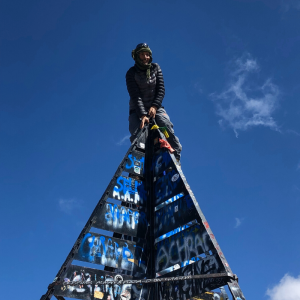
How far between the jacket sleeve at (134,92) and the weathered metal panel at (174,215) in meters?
3.87

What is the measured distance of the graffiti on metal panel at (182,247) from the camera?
6156 millimetres

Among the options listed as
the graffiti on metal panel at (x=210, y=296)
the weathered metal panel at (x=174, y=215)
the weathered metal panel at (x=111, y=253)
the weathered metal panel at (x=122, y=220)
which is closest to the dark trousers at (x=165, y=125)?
the weathered metal panel at (x=174, y=215)

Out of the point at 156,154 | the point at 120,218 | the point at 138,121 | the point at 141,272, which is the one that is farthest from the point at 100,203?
the point at 138,121

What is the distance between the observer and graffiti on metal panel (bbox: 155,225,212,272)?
6.16 meters

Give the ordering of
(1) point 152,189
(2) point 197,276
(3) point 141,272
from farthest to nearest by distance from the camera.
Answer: (1) point 152,189
(3) point 141,272
(2) point 197,276

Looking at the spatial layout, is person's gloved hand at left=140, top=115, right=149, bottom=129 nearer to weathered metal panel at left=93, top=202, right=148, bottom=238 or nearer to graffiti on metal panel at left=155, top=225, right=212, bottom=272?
weathered metal panel at left=93, top=202, right=148, bottom=238

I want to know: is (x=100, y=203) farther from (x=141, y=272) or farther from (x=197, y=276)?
(x=197, y=276)

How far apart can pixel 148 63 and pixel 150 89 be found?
0.89 metres

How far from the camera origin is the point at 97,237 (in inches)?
261

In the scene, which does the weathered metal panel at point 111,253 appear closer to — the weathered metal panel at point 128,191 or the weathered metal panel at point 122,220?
the weathered metal panel at point 122,220

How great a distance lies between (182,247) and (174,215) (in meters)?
0.83

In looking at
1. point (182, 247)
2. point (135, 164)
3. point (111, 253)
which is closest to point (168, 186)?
point (135, 164)

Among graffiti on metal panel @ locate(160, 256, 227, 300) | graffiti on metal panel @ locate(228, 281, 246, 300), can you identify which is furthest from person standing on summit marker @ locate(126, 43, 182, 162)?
graffiti on metal panel @ locate(228, 281, 246, 300)

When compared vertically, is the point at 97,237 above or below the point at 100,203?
below
